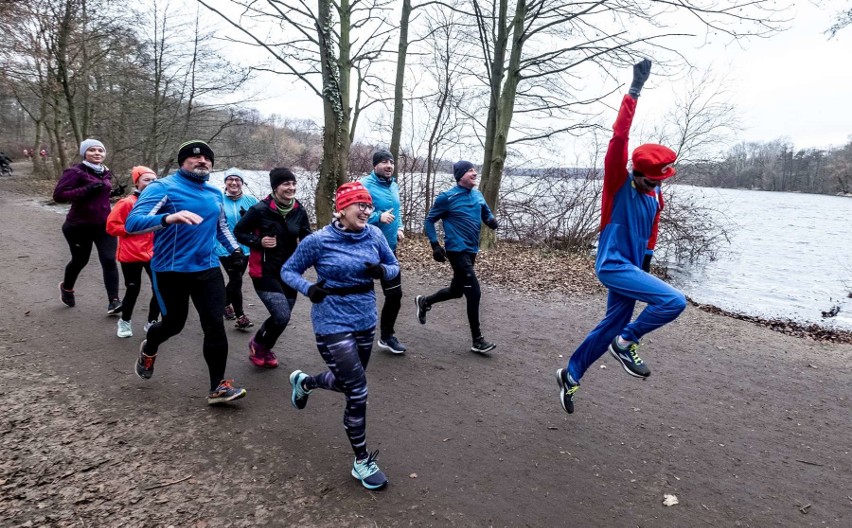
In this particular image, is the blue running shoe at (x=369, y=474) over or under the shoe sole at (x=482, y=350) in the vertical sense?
under

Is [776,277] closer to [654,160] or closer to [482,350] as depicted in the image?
[482,350]

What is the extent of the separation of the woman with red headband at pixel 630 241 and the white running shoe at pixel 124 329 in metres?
4.88

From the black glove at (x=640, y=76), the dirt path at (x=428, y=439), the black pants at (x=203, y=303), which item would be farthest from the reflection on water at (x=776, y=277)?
the black pants at (x=203, y=303)

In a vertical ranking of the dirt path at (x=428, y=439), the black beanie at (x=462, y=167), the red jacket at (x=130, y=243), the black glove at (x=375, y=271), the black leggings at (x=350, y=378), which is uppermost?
the black beanie at (x=462, y=167)

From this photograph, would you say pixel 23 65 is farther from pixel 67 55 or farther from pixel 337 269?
pixel 337 269

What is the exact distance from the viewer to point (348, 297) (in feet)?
10.5

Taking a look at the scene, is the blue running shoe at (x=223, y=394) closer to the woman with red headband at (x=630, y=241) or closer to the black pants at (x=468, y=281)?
the black pants at (x=468, y=281)

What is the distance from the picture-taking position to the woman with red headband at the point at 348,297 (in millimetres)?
3078

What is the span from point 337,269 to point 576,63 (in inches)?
425

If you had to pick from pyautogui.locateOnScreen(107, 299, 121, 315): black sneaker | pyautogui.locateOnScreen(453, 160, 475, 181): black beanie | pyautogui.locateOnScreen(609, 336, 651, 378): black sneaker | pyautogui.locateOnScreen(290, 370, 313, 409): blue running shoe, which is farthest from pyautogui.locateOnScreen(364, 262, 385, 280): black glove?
pyautogui.locateOnScreen(107, 299, 121, 315): black sneaker

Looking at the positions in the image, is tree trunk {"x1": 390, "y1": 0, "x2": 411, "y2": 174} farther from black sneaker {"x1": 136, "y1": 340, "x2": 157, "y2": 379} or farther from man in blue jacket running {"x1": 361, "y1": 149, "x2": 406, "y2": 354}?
black sneaker {"x1": 136, "y1": 340, "x2": 157, "y2": 379}

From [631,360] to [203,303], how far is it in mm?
3412

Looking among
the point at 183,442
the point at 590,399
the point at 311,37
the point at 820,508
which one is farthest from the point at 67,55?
the point at 820,508

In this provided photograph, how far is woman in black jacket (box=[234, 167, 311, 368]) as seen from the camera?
4.58 meters
